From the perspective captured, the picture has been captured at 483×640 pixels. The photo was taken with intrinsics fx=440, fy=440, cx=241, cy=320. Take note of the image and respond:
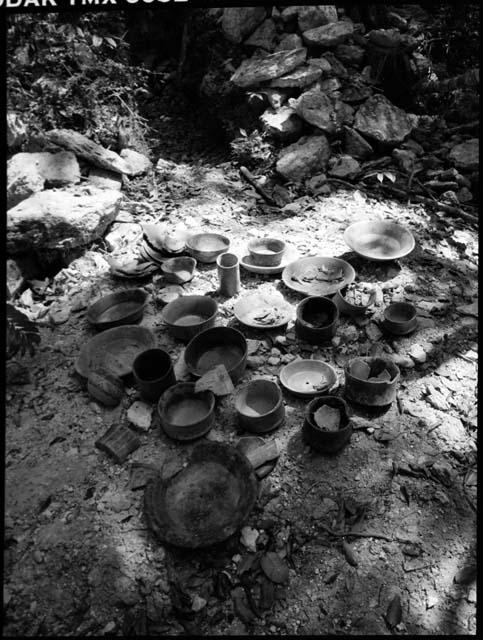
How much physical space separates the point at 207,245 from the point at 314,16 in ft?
15.9

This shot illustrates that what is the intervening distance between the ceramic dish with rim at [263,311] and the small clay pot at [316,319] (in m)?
0.16

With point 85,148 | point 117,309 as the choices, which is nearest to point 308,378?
point 117,309

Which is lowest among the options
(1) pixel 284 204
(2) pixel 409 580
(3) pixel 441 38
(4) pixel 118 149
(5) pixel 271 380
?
(2) pixel 409 580

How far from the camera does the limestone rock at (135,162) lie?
654 centimetres

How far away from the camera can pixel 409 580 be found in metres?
2.57

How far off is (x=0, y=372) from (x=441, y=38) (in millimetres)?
7989

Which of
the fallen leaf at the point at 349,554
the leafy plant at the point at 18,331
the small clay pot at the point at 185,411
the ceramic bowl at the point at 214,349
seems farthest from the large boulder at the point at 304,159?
the fallen leaf at the point at 349,554

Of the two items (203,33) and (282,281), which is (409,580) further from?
(203,33)

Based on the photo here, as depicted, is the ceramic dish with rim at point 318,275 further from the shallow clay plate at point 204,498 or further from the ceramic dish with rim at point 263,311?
the shallow clay plate at point 204,498

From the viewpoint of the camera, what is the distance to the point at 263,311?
14.2 feet

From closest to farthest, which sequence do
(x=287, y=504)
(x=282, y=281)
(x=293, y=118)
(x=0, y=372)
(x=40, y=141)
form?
(x=287, y=504), (x=0, y=372), (x=282, y=281), (x=40, y=141), (x=293, y=118)

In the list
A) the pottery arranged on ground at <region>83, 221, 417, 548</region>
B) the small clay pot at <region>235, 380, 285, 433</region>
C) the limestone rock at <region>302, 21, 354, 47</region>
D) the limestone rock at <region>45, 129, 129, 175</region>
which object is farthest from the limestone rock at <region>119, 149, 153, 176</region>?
the small clay pot at <region>235, 380, 285, 433</region>

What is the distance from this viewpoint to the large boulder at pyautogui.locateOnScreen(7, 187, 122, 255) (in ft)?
15.3

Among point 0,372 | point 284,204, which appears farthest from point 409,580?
point 284,204
